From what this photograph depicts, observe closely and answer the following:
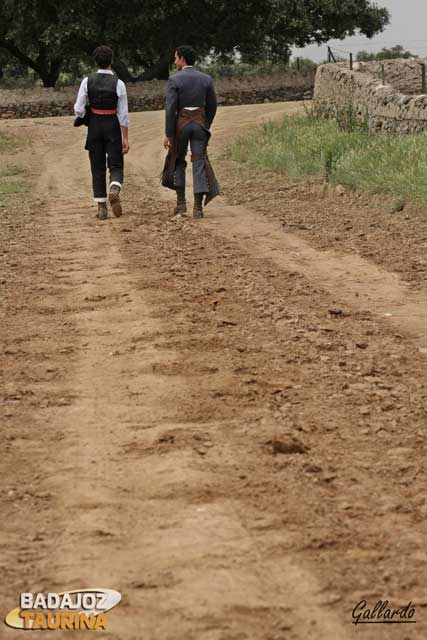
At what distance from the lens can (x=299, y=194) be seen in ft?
46.0

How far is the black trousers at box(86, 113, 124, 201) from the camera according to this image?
38.8 feet

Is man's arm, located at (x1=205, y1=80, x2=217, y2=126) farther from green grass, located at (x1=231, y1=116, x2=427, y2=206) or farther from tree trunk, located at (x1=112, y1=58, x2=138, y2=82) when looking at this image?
tree trunk, located at (x1=112, y1=58, x2=138, y2=82)

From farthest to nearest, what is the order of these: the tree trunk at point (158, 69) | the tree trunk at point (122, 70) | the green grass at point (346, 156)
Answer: the tree trunk at point (158, 69), the tree trunk at point (122, 70), the green grass at point (346, 156)

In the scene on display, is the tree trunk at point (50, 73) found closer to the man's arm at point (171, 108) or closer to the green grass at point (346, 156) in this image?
the green grass at point (346, 156)

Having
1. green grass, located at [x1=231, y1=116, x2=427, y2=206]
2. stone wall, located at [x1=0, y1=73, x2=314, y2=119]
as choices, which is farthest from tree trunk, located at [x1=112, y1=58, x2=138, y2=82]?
green grass, located at [x1=231, y1=116, x2=427, y2=206]

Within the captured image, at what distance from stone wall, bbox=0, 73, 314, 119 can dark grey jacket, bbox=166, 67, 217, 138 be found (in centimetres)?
2311

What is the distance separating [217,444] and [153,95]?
105 ft

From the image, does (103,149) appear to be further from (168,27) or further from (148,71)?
(148,71)

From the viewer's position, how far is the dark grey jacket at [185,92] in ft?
38.8

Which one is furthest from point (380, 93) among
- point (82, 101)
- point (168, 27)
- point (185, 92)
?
point (168, 27)

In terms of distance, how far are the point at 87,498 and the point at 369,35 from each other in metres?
40.4

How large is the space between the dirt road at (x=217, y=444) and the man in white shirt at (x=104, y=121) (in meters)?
3.02

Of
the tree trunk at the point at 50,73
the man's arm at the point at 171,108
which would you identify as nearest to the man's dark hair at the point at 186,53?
the man's arm at the point at 171,108

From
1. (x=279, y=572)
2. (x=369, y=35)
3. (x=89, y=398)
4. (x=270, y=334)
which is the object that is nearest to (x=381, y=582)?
(x=279, y=572)
